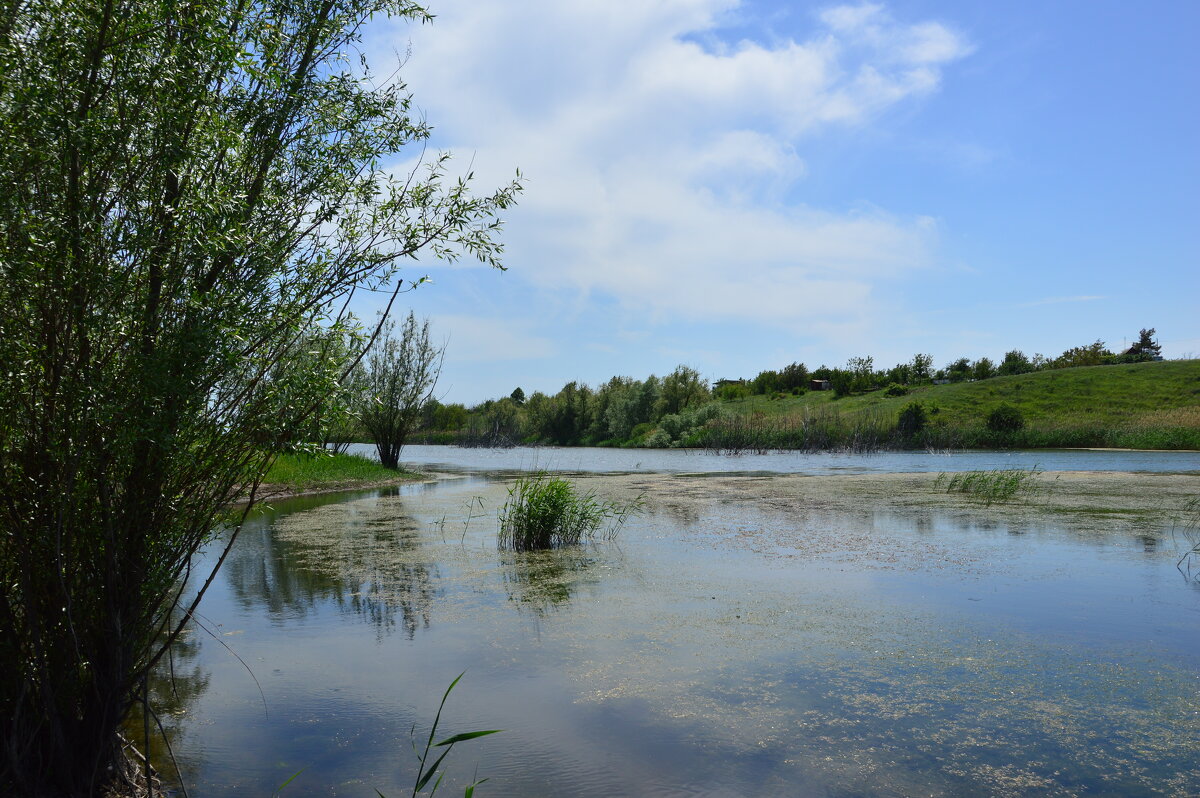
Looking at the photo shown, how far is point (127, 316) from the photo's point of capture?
2904 millimetres

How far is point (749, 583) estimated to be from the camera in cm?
704

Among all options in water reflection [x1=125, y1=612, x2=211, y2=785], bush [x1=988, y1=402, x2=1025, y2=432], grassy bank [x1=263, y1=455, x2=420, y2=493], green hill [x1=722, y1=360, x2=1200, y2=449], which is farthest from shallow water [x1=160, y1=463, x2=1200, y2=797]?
bush [x1=988, y1=402, x2=1025, y2=432]

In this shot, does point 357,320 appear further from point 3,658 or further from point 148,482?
point 3,658

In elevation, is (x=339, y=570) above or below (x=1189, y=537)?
below

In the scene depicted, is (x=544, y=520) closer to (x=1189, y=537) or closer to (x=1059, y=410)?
(x=1189, y=537)

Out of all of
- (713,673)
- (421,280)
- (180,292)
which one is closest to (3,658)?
(180,292)

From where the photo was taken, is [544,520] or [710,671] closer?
[710,671]

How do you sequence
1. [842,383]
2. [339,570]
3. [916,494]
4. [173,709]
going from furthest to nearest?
1. [842,383]
2. [916,494]
3. [339,570]
4. [173,709]

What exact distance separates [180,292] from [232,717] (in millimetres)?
2442

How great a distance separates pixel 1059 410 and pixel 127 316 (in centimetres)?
4613

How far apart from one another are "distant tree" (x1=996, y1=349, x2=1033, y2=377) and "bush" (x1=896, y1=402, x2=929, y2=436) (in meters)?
15.6

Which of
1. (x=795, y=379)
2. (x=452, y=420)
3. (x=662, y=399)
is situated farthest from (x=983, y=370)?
(x=452, y=420)

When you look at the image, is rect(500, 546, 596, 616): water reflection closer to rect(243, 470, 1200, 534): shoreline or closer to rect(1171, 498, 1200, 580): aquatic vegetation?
rect(243, 470, 1200, 534): shoreline

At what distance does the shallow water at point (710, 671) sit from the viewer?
11.0ft
